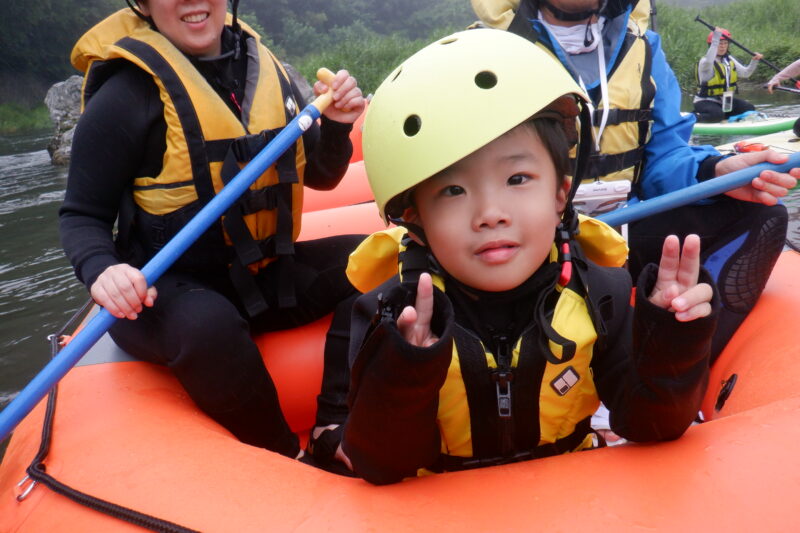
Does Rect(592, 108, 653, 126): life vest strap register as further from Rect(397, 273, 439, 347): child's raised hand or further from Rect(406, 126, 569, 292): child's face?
Rect(397, 273, 439, 347): child's raised hand

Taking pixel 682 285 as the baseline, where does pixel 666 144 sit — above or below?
below

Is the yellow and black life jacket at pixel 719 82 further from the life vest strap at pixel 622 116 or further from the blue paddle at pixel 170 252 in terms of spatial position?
the blue paddle at pixel 170 252

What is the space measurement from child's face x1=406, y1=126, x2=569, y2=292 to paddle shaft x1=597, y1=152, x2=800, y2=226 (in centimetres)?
77

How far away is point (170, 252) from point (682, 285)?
3.80ft

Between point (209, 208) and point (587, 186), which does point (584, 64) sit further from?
point (209, 208)

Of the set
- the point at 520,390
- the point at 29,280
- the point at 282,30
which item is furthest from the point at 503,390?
the point at 282,30

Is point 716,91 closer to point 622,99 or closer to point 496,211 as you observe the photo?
point 622,99

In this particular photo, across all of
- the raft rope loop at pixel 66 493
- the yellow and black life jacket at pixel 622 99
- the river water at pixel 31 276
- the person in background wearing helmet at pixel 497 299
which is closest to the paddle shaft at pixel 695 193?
the yellow and black life jacket at pixel 622 99

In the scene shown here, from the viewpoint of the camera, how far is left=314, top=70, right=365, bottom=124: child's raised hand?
1.80 metres

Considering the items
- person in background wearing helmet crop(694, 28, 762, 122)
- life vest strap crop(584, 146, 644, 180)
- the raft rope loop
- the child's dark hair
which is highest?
the child's dark hair

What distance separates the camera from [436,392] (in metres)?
0.96

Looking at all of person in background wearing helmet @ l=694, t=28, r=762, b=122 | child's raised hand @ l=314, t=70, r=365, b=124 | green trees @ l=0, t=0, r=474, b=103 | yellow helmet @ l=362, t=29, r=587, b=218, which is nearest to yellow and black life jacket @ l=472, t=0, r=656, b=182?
child's raised hand @ l=314, t=70, r=365, b=124

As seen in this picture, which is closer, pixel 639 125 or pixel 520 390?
pixel 520 390

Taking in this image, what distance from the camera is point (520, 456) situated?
3.96ft
